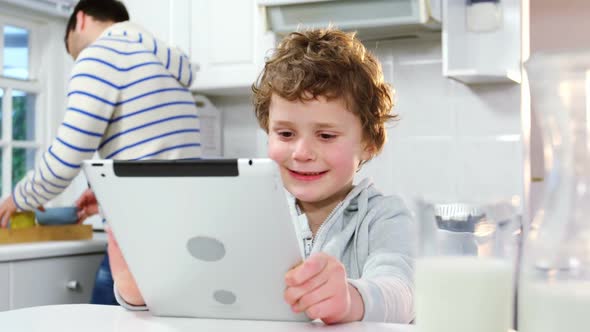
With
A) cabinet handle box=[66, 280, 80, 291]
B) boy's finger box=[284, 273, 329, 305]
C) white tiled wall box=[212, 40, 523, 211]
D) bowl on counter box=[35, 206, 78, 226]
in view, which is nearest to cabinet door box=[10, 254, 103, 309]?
cabinet handle box=[66, 280, 80, 291]

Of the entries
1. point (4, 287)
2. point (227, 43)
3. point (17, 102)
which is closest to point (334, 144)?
point (4, 287)

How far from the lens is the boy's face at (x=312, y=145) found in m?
1.32

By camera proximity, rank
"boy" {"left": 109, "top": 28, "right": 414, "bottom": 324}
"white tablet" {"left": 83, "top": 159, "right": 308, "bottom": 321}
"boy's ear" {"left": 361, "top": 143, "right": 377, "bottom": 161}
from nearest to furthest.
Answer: "white tablet" {"left": 83, "top": 159, "right": 308, "bottom": 321} → "boy" {"left": 109, "top": 28, "right": 414, "bottom": 324} → "boy's ear" {"left": 361, "top": 143, "right": 377, "bottom": 161}

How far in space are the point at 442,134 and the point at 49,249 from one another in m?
1.34

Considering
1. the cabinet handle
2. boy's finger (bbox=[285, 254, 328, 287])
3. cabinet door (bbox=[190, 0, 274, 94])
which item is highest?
cabinet door (bbox=[190, 0, 274, 94])

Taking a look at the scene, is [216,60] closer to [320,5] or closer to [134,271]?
[320,5]

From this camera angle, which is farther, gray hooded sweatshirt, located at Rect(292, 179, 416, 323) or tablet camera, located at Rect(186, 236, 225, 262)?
gray hooded sweatshirt, located at Rect(292, 179, 416, 323)

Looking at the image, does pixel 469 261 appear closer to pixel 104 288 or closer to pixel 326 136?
pixel 326 136

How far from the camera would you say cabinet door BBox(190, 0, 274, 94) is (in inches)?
112

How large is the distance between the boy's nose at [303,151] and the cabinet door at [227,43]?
154 cm

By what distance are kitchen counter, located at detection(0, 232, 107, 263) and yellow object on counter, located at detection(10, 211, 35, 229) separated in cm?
8

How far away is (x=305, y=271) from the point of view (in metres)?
0.88

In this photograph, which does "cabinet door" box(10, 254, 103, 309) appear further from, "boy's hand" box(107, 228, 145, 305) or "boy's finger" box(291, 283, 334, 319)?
"boy's finger" box(291, 283, 334, 319)

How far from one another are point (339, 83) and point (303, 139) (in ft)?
0.39
